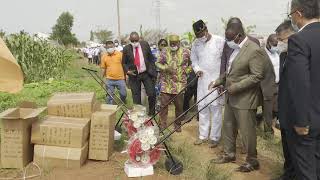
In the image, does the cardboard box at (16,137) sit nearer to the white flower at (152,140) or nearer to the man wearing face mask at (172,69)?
the white flower at (152,140)

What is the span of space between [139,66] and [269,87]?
3428mm

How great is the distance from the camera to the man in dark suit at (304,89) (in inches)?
142

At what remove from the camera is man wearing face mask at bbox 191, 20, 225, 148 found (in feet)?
22.1

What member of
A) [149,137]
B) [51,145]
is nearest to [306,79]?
[149,137]

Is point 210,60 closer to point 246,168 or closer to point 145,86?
point 246,168

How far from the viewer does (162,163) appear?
547 cm

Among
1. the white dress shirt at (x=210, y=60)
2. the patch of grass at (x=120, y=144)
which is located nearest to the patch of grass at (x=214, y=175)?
the patch of grass at (x=120, y=144)

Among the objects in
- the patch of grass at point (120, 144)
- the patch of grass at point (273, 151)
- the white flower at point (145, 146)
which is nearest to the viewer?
the white flower at point (145, 146)

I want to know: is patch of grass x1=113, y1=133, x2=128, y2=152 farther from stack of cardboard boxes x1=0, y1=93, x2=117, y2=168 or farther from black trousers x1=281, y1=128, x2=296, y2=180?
black trousers x1=281, y1=128, x2=296, y2=180

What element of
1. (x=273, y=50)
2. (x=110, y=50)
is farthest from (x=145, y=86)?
(x=273, y=50)

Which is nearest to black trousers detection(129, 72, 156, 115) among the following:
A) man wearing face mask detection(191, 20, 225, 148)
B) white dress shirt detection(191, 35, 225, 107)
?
man wearing face mask detection(191, 20, 225, 148)

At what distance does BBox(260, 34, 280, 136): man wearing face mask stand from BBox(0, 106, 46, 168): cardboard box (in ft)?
9.36

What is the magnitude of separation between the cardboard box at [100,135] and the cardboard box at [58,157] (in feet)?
0.70

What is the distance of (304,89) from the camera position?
3594 millimetres
